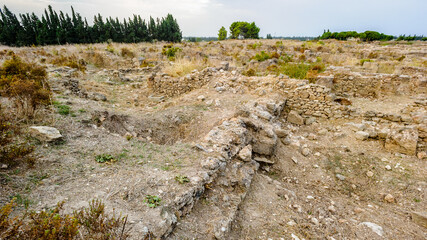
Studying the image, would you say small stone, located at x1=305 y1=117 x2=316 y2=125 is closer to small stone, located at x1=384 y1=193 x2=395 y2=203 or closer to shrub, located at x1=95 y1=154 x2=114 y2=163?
small stone, located at x1=384 y1=193 x2=395 y2=203


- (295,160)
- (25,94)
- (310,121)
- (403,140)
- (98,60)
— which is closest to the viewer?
(25,94)

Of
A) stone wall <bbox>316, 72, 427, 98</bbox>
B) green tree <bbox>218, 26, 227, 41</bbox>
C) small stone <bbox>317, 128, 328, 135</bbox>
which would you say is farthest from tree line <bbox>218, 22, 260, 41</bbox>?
small stone <bbox>317, 128, 328, 135</bbox>

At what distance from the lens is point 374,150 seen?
5.66 m

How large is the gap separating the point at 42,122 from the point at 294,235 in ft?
16.3

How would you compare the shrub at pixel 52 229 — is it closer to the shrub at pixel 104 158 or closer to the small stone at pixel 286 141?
the shrub at pixel 104 158

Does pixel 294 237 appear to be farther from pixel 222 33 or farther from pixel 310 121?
pixel 222 33

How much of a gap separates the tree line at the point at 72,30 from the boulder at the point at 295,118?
133ft

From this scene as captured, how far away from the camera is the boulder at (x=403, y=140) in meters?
5.29

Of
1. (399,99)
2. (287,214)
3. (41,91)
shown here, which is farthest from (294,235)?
(399,99)

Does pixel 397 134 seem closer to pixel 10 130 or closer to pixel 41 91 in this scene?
pixel 10 130

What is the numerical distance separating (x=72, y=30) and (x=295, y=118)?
44224mm

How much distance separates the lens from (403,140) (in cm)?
536

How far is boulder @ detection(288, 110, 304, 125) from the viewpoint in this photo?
24.4ft

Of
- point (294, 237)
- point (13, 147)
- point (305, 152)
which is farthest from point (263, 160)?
point (13, 147)
